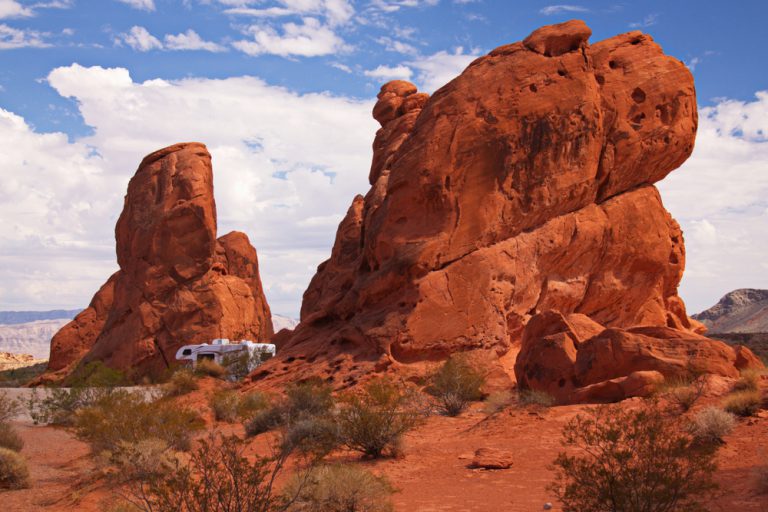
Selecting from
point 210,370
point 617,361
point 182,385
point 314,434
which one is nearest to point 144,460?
point 314,434

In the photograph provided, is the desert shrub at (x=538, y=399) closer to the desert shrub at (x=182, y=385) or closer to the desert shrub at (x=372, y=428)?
the desert shrub at (x=372, y=428)

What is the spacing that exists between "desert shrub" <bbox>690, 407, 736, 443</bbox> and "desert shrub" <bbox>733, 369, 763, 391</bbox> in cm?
186

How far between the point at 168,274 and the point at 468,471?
2736 cm

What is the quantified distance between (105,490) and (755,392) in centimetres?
1011

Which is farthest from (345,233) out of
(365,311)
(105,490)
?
(105,490)

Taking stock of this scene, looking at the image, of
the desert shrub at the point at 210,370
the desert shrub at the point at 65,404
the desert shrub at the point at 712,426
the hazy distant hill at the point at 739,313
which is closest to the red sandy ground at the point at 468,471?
the desert shrub at the point at 712,426

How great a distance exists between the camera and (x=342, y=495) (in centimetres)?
834

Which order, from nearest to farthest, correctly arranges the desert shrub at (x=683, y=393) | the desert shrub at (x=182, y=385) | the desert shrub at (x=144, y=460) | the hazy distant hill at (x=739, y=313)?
the desert shrub at (x=144, y=460)
the desert shrub at (x=683, y=393)
the desert shrub at (x=182, y=385)
the hazy distant hill at (x=739, y=313)

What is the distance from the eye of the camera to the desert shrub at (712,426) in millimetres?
10367

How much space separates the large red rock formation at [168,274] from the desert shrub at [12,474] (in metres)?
21.8

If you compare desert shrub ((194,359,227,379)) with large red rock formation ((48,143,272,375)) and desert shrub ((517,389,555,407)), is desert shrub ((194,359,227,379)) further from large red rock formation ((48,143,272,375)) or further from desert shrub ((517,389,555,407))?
desert shrub ((517,389,555,407))

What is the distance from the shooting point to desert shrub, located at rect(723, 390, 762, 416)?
11.5 metres

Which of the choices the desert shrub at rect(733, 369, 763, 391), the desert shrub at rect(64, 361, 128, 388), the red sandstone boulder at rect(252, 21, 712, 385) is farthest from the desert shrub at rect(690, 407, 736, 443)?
the desert shrub at rect(64, 361, 128, 388)

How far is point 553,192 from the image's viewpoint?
72.2 ft
